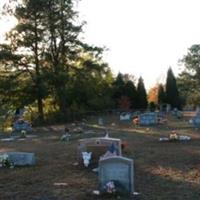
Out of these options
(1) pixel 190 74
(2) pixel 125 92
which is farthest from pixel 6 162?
(1) pixel 190 74

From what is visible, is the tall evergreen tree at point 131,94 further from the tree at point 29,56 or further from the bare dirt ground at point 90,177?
the bare dirt ground at point 90,177

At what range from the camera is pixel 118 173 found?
11.3 meters

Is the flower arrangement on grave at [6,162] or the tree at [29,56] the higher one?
the tree at [29,56]

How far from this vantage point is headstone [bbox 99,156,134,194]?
11.2 meters

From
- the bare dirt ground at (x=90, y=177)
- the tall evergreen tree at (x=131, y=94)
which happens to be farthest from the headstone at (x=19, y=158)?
the tall evergreen tree at (x=131, y=94)

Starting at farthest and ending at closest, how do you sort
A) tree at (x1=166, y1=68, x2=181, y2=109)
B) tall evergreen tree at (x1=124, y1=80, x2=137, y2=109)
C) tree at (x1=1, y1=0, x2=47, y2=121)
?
tree at (x1=166, y1=68, x2=181, y2=109) → tall evergreen tree at (x1=124, y1=80, x2=137, y2=109) → tree at (x1=1, y1=0, x2=47, y2=121)

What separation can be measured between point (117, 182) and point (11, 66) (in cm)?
3724

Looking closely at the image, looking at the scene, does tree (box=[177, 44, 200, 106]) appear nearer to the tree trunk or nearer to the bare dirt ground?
the tree trunk

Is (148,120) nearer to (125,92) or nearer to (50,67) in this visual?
(50,67)

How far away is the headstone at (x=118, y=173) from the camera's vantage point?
36.7 feet

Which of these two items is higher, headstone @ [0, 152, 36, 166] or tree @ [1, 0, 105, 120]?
tree @ [1, 0, 105, 120]

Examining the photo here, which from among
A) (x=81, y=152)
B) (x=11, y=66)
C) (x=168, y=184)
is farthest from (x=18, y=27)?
(x=168, y=184)

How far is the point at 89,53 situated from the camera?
166 ft

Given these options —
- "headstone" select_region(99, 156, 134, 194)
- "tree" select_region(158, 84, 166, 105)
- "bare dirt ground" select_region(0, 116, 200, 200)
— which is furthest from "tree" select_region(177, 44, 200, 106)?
"headstone" select_region(99, 156, 134, 194)
